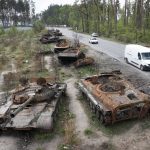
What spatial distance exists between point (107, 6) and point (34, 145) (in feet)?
258

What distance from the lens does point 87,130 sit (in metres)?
15.5

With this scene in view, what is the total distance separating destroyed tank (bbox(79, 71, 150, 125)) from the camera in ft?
50.5

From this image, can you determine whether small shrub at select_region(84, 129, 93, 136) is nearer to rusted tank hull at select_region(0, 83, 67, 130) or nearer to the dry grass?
the dry grass

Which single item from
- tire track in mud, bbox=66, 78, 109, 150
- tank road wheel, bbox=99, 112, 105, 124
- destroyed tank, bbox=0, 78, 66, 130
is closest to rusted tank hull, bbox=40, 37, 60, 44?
tire track in mud, bbox=66, 78, 109, 150

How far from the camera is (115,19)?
7612 centimetres

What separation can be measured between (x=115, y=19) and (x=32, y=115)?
62681 millimetres

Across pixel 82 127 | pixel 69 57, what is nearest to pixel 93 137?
pixel 82 127

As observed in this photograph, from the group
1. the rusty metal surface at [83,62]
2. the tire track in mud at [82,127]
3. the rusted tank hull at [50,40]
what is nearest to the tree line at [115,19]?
the rusted tank hull at [50,40]

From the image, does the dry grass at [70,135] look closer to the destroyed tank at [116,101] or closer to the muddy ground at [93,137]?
the muddy ground at [93,137]

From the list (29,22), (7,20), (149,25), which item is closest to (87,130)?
(149,25)

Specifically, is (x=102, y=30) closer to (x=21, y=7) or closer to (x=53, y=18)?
(x=21, y=7)

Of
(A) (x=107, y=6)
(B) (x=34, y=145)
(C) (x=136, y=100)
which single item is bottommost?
(B) (x=34, y=145)

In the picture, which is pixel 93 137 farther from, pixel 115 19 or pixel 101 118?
pixel 115 19

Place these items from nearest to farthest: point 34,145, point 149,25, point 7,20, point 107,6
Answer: point 34,145, point 149,25, point 107,6, point 7,20
